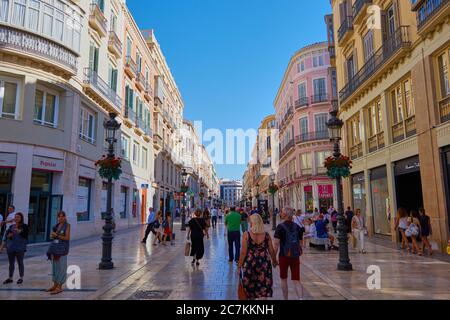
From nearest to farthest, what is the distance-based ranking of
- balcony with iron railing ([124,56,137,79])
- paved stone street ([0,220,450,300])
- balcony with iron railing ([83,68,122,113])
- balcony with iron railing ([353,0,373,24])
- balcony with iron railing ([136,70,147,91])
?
1. paved stone street ([0,220,450,300])
2. balcony with iron railing ([353,0,373,24])
3. balcony with iron railing ([83,68,122,113])
4. balcony with iron railing ([124,56,137,79])
5. balcony with iron railing ([136,70,147,91])

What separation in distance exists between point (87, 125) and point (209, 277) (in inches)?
589

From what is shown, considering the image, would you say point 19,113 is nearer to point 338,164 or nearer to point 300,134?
point 338,164

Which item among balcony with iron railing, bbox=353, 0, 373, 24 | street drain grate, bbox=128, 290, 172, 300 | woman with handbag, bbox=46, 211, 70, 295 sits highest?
balcony with iron railing, bbox=353, 0, 373, 24

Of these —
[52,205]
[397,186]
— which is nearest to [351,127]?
[397,186]

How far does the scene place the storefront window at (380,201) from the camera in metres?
17.2

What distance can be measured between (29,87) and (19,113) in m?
1.26

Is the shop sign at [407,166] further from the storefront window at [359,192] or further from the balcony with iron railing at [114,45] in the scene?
the balcony with iron railing at [114,45]

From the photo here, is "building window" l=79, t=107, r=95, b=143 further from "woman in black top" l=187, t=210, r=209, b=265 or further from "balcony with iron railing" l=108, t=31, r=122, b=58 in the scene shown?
"woman in black top" l=187, t=210, r=209, b=265

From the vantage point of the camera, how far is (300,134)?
42.6m

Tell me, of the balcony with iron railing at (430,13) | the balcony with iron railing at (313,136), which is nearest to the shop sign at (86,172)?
the balcony with iron railing at (430,13)

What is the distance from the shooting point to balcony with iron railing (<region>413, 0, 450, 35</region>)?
1158cm

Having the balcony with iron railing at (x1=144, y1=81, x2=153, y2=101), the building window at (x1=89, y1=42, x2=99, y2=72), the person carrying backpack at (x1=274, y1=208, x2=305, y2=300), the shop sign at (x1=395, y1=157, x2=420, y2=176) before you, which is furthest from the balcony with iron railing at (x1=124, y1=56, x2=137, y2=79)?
the person carrying backpack at (x1=274, y1=208, x2=305, y2=300)

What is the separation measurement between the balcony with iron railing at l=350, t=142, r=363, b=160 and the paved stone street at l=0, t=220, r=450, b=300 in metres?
8.66
